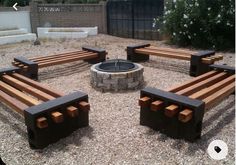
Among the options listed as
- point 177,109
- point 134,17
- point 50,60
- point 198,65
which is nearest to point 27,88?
point 50,60

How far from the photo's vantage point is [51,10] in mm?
13000

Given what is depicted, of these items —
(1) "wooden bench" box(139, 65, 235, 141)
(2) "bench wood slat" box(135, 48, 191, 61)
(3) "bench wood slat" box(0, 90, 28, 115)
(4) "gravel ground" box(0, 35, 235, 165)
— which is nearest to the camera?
(4) "gravel ground" box(0, 35, 235, 165)

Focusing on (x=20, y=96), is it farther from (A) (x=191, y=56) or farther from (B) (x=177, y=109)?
(A) (x=191, y=56)

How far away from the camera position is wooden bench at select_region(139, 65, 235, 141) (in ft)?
10.4

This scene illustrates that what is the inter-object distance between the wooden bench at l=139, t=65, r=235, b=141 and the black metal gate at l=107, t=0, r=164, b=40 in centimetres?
746

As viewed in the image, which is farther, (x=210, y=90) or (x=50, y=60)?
(x=50, y=60)

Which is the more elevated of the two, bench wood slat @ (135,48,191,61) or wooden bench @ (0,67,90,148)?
bench wood slat @ (135,48,191,61)

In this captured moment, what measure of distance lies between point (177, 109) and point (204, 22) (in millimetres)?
5877

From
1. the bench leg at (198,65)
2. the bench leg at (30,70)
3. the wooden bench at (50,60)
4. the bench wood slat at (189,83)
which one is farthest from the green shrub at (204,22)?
the bench leg at (30,70)

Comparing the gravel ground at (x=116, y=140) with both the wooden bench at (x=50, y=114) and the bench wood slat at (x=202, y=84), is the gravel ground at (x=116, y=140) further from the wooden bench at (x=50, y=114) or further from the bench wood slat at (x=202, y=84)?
the bench wood slat at (x=202, y=84)

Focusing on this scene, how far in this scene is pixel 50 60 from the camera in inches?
248


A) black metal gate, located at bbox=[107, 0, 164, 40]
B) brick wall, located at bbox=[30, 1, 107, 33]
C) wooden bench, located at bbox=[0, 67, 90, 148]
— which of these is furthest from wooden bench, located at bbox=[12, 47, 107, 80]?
brick wall, located at bbox=[30, 1, 107, 33]

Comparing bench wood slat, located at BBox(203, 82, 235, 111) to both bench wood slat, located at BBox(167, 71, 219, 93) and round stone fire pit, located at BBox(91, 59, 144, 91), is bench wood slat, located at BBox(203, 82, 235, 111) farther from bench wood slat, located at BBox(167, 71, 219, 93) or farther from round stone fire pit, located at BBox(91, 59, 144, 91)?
round stone fire pit, located at BBox(91, 59, 144, 91)

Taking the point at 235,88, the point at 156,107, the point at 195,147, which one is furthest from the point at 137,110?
the point at 235,88
